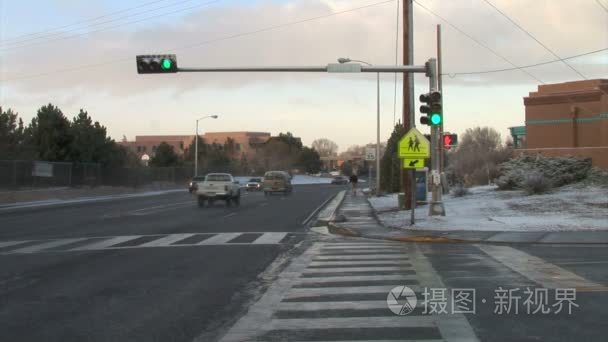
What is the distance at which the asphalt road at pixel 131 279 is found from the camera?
7445 mm

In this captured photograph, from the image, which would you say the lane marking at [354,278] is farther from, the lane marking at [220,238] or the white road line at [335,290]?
the lane marking at [220,238]

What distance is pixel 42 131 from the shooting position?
48.6m

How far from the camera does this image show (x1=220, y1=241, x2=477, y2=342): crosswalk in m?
6.90

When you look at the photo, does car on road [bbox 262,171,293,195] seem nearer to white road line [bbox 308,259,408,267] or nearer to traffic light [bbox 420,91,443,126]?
traffic light [bbox 420,91,443,126]

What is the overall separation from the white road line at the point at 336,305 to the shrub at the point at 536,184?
18.9m

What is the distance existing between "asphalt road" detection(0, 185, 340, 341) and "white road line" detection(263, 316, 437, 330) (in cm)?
71

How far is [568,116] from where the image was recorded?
117 feet

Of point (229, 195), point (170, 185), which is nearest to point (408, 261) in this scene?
point (229, 195)

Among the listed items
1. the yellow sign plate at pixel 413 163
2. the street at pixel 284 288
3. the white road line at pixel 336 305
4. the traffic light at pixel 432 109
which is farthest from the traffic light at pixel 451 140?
the white road line at pixel 336 305

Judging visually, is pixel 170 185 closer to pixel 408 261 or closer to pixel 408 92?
pixel 408 92

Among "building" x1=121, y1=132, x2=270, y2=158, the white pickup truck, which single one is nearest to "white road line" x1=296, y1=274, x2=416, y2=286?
the white pickup truck

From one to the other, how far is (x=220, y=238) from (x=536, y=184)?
14.5 metres

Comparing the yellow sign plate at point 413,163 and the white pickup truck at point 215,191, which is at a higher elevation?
the yellow sign plate at point 413,163

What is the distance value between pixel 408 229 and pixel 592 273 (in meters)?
8.15
